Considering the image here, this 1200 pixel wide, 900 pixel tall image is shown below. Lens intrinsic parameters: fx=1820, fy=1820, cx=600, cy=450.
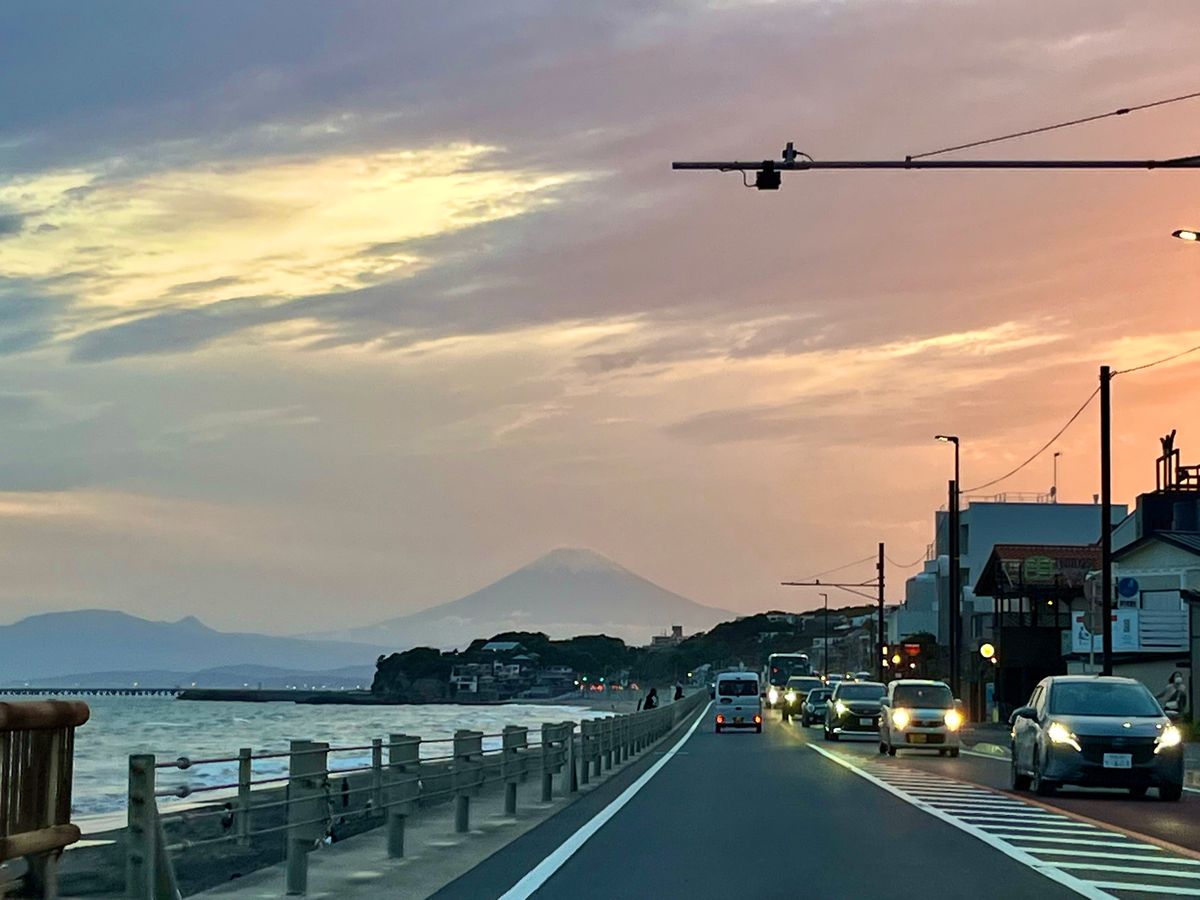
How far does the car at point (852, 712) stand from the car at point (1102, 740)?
29.1 m

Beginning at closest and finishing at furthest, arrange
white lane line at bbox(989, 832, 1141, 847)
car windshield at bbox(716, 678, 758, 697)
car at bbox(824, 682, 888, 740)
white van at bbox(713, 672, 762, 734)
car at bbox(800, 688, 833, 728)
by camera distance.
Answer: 1. white lane line at bbox(989, 832, 1141, 847)
2. car at bbox(824, 682, 888, 740)
3. white van at bbox(713, 672, 762, 734)
4. car windshield at bbox(716, 678, 758, 697)
5. car at bbox(800, 688, 833, 728)

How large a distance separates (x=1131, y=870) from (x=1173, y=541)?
5707 cm

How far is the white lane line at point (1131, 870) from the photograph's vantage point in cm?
1566

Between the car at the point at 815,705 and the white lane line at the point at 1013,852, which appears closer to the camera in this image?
the white lane line at the point at 1013,852

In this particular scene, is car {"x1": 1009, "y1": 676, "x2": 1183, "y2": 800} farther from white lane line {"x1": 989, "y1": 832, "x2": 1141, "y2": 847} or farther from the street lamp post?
the street lamp post

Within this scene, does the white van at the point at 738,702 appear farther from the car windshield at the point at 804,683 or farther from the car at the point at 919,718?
the car at the point at 919,718

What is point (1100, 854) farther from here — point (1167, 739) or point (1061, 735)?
point (1167, 739)

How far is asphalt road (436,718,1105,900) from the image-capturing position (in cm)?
1416

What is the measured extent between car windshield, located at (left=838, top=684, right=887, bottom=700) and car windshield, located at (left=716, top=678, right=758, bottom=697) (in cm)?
808

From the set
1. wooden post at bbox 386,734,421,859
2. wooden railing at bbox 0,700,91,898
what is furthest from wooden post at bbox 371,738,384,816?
wooden railing at bbox 0,700,91,898

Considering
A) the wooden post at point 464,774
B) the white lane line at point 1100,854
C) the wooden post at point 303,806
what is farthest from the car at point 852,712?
the wooden post at point 303,806

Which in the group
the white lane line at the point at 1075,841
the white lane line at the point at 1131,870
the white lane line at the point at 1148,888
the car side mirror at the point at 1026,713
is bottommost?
the white lane line at the point at 1075,841

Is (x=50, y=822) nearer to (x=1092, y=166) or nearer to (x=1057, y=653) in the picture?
(x=1092, y=166)

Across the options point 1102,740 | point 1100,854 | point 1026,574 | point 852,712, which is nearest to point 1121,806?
point 1102,740
